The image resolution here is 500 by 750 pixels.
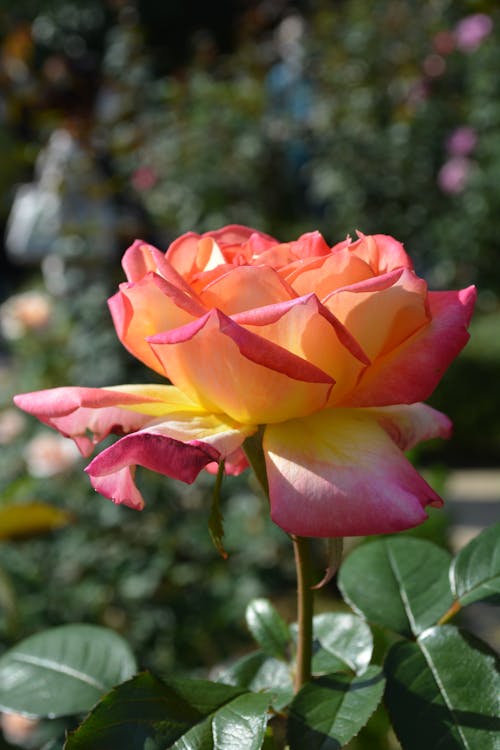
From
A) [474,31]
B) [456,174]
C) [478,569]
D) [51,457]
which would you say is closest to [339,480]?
[478,569]

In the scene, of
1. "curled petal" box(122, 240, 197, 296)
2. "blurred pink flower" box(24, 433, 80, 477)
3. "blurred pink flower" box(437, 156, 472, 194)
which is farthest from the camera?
"blurred pink flower" box(437, 156, 472, 194)

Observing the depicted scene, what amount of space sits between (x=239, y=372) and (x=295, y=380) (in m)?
0.03

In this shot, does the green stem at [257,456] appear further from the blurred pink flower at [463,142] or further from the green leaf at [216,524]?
the blurred pink flower at [463,142]

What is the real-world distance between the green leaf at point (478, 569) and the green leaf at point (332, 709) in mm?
82

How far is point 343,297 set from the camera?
0.42 meters

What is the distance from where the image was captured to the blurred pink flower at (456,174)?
5.04 m

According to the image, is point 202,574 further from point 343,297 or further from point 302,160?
point 302,160

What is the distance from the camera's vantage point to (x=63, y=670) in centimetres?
62

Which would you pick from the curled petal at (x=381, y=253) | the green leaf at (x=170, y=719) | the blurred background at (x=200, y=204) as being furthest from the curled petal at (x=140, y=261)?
the blurred background at (x=200, y=204)

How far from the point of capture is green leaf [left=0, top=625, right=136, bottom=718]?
582 mm

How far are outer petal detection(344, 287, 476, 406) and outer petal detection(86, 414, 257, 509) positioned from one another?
6cm

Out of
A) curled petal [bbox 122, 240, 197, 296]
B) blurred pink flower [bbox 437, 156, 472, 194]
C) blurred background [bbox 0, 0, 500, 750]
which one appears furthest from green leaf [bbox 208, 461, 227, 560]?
blurred pink flower [bbox 437, 156, 472, 194]

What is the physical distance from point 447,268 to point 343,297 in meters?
5.19

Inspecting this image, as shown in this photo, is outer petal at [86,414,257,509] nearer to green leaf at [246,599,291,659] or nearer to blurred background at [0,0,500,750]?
green leaf at [246,599,291,659]
